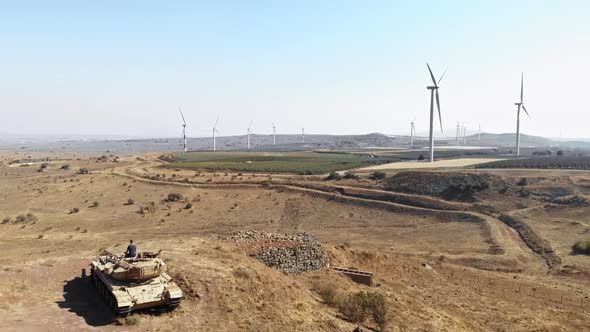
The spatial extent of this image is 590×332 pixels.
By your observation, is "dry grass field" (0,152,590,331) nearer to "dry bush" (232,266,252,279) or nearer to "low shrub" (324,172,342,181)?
"dry bush" (232,266,252,279)

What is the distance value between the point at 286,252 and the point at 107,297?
38.7ft

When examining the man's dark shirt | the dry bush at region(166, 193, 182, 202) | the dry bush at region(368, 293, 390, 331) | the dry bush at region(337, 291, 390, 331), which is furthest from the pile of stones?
the dry bush at region(166, 193, 182, 202)

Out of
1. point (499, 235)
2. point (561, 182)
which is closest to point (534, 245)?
point (499, 235)

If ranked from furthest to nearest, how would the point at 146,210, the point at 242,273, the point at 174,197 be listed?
the point at 174,197
the point at 146,210
the point at 242,273

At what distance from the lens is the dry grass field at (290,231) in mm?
21656

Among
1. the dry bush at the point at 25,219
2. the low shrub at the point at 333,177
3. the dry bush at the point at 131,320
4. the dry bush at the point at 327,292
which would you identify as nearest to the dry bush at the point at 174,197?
the dry bush at the point at 25,219

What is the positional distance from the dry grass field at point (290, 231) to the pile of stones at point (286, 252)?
35.5 inches

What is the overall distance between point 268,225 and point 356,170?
35.8 m

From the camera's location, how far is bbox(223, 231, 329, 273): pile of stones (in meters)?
29.2

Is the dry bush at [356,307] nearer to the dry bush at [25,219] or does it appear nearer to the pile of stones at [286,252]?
the pile of stones at [286,252]

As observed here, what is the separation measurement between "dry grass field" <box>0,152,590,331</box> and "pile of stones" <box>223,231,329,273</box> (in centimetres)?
90

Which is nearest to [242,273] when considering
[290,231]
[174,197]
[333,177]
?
[290,231]

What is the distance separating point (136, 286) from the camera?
20219mm

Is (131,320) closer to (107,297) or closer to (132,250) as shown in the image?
(107,297)
